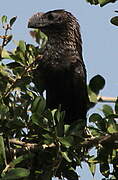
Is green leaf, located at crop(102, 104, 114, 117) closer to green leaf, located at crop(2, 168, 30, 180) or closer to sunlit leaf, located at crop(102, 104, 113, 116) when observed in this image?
sunlit leaf, located at crop(102, 104, 113, 116)

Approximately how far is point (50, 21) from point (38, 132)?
1482 mm

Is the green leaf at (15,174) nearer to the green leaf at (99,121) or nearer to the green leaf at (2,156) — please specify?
the green leaf at (2,156)

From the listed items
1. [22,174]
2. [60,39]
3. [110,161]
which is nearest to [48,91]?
[60,39]

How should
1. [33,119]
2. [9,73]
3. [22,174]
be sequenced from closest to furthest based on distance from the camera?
1. [22,174]
2. [33,119]
3. [9,73]

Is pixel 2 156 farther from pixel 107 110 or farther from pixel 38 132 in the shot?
pixel 107 110

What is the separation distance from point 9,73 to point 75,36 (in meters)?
1.27

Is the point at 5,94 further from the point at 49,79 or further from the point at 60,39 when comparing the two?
the point at 60,39

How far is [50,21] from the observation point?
13.5ft

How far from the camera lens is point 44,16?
13.3 ft

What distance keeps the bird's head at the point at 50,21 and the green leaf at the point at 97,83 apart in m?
0.86

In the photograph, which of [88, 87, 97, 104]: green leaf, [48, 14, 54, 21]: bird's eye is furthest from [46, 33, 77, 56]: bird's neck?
[88, 87, 97, 104]: green leaf

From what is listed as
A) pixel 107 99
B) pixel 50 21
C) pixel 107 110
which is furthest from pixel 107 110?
pixel 50 21

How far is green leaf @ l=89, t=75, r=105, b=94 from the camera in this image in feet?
10.3

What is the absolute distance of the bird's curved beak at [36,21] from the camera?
12.8 feet
